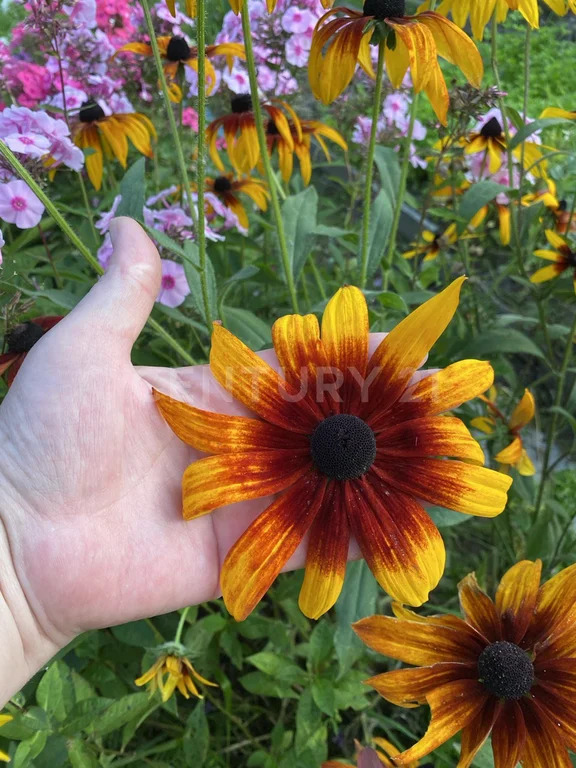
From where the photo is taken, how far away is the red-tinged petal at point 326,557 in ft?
2.52

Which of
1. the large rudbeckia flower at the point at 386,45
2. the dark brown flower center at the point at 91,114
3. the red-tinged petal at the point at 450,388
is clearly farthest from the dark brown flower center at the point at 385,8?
the dark brown flower center at the point at 91,114

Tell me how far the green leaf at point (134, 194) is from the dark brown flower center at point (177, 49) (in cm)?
44

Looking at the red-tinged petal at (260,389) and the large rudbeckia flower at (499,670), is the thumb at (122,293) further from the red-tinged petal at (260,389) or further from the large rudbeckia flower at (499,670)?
the large rudbeckia flower at (499,670)

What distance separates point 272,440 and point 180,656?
38 cm

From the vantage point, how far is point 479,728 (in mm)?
734

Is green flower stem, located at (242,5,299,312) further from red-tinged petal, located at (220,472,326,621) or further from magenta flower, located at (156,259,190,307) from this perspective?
red-tinged petal, located at (220,472,326,621)

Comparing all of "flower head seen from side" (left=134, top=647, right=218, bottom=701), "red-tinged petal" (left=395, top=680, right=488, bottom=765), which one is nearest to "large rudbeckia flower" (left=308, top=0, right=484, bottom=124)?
"red-tinged petal" (left=395, top=680, right=488, bottom=765)

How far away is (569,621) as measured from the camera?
0.76 meters

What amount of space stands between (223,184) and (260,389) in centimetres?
76

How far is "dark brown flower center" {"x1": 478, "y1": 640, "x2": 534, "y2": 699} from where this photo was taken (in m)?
0.74

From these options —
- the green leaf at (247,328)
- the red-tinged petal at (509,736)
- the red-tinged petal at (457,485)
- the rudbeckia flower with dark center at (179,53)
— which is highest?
the rudbeckia flower with dark center at (179,53)

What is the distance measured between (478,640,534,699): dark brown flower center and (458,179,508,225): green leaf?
76cm

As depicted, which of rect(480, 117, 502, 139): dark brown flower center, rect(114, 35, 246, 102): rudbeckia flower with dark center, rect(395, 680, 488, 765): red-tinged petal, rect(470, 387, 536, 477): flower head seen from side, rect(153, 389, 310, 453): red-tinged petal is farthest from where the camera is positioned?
rect(480, 117, 502, 139): dark brown flower center

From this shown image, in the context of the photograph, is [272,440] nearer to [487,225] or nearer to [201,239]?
[201,239]
